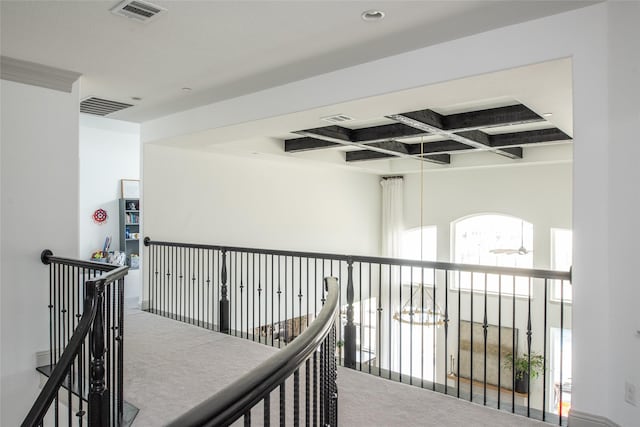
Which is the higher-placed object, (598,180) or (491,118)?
(491,118)

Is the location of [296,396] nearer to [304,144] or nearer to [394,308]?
[304,144]

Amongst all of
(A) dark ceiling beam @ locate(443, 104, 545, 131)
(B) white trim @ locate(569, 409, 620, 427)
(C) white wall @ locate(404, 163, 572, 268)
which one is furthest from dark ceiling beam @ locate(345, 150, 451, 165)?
(B) white trim @ locate(569, 409, 620, 427)

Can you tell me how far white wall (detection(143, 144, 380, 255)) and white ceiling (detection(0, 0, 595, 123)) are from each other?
221 centimetres

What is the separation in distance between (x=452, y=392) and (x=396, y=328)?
280 inches

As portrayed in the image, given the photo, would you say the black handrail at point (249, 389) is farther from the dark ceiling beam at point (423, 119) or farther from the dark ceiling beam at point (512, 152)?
the dark ceiling beam at point (512, 152)

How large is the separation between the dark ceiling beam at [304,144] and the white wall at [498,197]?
3.70 m

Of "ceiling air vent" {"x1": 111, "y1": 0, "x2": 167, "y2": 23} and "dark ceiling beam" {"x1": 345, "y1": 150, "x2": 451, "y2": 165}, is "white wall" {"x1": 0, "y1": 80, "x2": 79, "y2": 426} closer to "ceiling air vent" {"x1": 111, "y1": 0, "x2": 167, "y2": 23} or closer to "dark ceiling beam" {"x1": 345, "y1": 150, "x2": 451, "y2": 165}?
"ceiling air vent" {"x1": 111, "y1": 0, "x2": 167, "y2": 23}

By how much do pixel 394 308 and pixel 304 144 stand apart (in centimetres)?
521

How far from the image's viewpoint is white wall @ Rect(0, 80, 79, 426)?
12.2ft

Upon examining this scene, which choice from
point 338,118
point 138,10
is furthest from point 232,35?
point 338,118

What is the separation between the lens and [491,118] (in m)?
5.21

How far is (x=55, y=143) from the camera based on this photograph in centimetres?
402

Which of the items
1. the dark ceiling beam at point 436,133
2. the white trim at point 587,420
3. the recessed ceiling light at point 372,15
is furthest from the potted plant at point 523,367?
the recessed ceiling light at point 372,15

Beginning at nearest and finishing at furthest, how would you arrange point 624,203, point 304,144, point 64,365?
point 64,365
point 624,203
point 304,144
